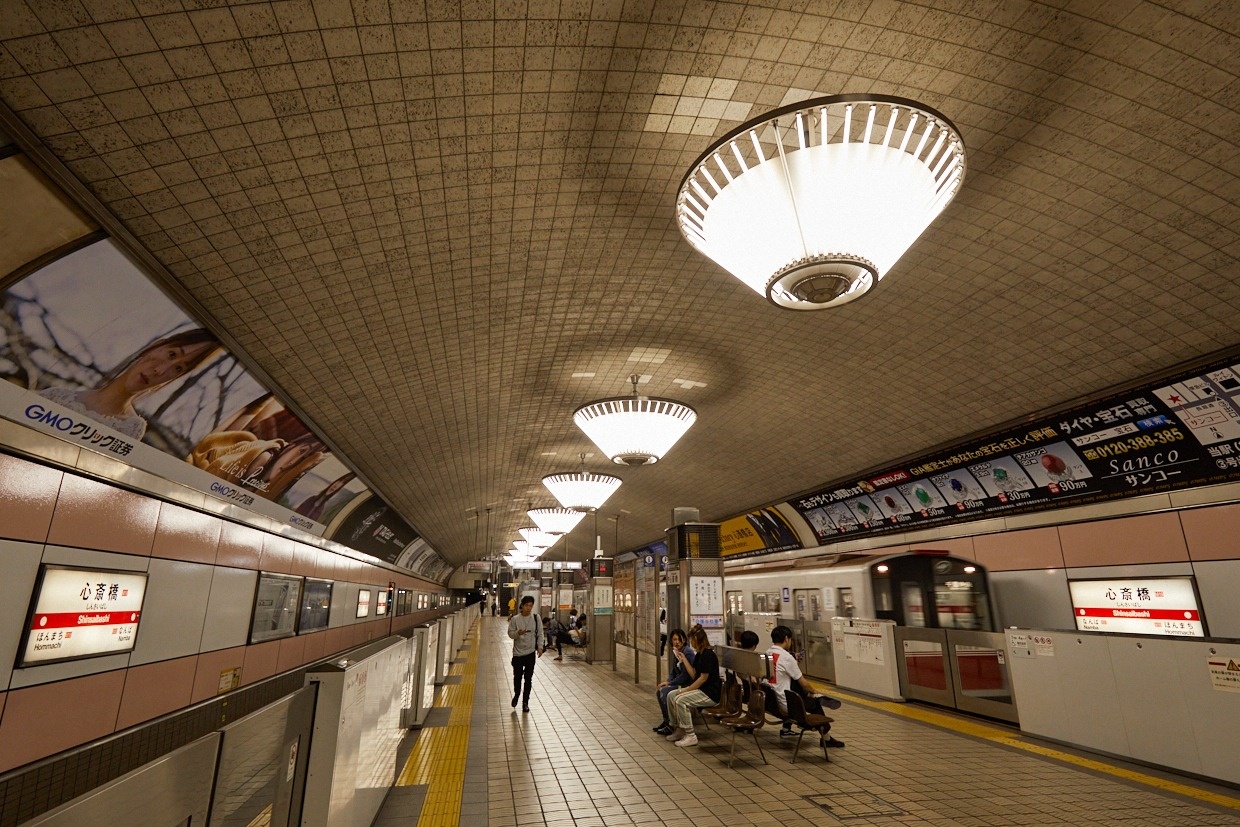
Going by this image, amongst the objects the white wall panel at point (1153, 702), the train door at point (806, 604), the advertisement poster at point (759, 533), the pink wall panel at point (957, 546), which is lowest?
the white wall panel at point (1153, 702)

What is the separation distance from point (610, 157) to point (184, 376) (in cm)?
454

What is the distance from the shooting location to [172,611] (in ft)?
19.5

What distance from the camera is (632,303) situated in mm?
6961

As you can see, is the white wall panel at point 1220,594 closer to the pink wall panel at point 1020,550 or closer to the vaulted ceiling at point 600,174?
the pink wall panel at point 1020,550

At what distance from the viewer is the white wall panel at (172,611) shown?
5491mm

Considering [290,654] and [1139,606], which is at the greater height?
[1139,606]

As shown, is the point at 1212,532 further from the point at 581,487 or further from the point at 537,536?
the point at 537,536

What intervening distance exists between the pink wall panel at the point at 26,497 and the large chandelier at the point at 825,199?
4.59 metres

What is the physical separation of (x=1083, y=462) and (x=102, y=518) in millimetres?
11918

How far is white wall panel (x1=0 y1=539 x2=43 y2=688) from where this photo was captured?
387cm

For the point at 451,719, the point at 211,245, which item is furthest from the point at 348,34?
the point at 451,719

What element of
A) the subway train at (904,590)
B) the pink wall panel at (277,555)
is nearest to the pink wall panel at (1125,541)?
the subway train at (904,590)

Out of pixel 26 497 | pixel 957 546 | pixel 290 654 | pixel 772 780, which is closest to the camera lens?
pixel 26 497

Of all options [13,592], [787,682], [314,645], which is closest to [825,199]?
[13,592]
